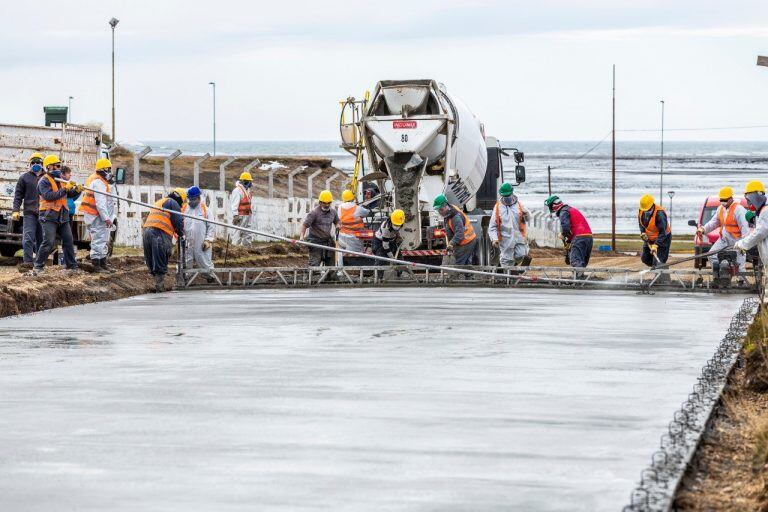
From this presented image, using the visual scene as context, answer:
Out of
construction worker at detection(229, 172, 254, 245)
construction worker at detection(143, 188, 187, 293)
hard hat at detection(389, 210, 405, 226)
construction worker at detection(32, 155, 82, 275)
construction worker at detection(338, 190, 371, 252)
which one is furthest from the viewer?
construction worker at detection(229, 172, 254, 245)

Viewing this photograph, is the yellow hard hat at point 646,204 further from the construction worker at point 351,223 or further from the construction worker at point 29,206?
the construction worker at point 29,206

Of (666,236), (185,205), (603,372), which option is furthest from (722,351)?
(185,205)

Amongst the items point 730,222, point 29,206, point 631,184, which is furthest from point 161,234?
point 631,184

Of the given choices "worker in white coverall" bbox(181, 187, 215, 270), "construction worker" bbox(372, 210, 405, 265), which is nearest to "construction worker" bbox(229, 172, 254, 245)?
"worker in white coverall" bbox(181, 187, 215, 270)

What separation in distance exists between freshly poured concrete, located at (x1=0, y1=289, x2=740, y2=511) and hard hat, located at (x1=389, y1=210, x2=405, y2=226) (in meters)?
4.85

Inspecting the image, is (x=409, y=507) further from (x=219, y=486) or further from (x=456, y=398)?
(x=456, y=398)

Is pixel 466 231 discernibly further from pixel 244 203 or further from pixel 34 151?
pixel 34 151

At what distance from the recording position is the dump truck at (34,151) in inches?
1013

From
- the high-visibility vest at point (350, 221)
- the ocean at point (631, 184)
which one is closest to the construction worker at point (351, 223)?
the high-visibility vest at point (350, 221)

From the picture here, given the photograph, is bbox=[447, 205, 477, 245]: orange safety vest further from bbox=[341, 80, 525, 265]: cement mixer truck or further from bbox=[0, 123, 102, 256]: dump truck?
bbox=[0, 123, 102, 256]: dump truck

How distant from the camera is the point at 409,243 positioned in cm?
2317

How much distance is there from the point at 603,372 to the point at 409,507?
5.09 metres

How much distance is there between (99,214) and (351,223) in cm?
411

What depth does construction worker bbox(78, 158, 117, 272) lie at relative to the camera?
21750 mm
